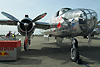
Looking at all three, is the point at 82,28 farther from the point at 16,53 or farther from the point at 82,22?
the point at 16,53

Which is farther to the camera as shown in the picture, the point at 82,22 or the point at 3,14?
the point at 3,14

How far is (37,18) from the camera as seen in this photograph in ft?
30.7

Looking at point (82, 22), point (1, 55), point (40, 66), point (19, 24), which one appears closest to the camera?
point (40, 66)

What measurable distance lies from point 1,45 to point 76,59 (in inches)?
196

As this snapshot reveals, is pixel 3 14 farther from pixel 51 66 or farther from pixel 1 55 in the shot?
pixel 51 66

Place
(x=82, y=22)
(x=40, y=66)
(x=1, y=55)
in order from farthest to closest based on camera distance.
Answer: (x=1, y=55) → (x=82, y=22) → (x=40, y=66)

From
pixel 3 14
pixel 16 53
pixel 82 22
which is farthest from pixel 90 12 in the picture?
pixel 3 14

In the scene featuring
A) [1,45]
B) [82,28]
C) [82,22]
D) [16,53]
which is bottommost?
[16,53]

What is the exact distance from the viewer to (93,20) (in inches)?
211

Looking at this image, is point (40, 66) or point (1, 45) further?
point (1, 45)

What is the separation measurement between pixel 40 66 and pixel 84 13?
13.3 ft

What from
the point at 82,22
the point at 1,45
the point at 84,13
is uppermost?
the point at 84,13

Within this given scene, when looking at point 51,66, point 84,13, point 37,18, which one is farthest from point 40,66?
point 37,18

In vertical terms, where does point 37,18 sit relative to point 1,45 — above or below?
above
